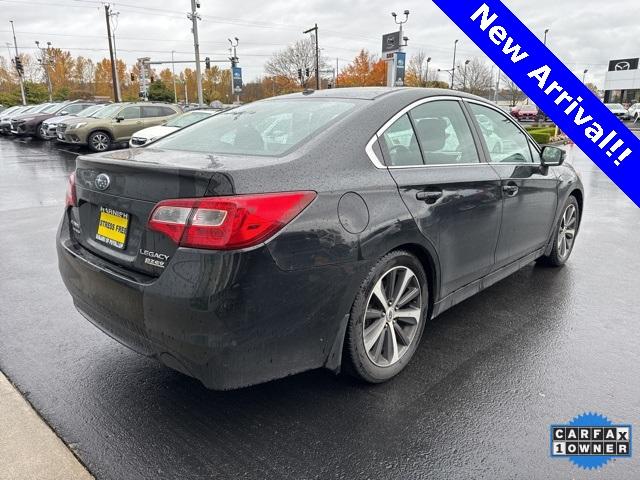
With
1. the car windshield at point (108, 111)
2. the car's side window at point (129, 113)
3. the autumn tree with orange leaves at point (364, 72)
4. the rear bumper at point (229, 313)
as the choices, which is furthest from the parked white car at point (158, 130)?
the autumn tree with orange leaves at point (364, 72)

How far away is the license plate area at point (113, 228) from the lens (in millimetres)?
2586

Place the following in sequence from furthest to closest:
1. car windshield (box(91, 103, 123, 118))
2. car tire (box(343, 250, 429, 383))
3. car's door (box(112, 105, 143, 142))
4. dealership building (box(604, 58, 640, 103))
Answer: dealership building (box(604, 58, 640, 103))
car windshield (box(91, 103, 123, 118))
car's door (box(112, 105, 143, 142))
car tire (box(343, 250, 429, 383))

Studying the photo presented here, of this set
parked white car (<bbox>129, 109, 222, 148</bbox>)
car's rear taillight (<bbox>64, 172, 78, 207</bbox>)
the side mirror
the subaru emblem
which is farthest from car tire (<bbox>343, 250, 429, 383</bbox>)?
parked white car (<bbox>129, 109, 222, 148</bbox>)

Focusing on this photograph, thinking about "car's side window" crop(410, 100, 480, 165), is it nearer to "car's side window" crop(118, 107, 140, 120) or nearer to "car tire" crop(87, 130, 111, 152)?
"car tire" crop(87, 130, 111, 152)

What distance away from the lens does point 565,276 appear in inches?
198

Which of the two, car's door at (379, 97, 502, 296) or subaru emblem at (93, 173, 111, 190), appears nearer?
subaru emblem at (93, 173, 111, 190)

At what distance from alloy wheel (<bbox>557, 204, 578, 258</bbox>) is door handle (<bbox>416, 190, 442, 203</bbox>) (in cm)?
247

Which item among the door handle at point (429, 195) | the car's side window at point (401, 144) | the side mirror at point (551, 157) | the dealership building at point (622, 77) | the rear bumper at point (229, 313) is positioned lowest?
the rear bumper at point (229, 313)

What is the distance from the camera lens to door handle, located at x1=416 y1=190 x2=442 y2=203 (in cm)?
306

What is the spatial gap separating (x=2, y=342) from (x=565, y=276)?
4771 millimetres

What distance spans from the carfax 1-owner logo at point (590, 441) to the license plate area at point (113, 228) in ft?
7.66

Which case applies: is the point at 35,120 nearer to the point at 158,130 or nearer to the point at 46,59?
the point at 158,130

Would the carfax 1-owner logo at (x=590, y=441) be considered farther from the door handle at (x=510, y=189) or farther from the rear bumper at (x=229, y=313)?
the door handle at (x=510, y=189)

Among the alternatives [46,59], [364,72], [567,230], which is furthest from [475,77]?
[567,230]
